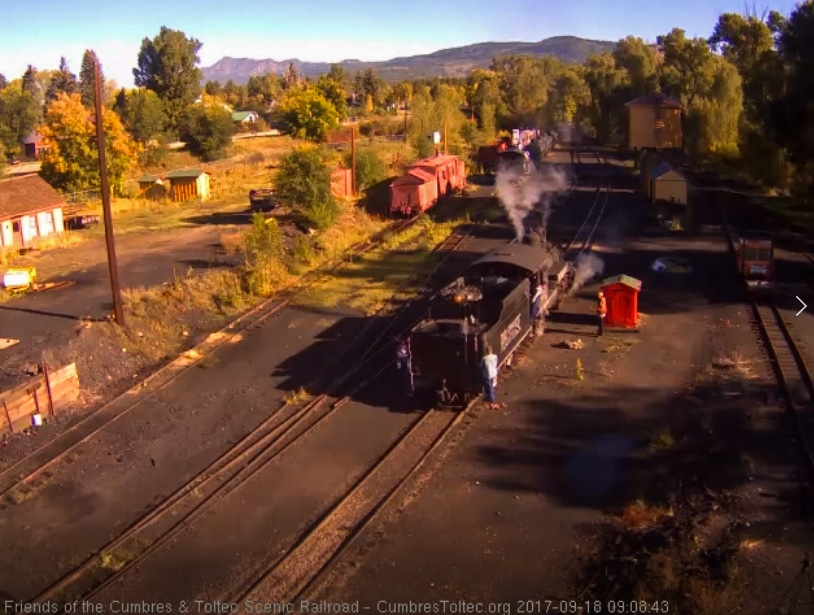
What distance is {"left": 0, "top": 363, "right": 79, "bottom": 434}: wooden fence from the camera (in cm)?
1316

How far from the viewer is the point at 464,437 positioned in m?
12.6

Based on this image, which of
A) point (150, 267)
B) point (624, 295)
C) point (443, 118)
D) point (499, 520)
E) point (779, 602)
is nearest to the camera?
point (779, 602)

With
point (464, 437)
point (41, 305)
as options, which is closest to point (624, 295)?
point (464, 437)

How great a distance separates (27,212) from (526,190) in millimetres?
24964

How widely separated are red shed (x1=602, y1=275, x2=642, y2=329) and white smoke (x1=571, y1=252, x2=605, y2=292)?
10.2 feet

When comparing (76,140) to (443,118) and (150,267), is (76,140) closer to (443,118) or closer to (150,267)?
(150,267)

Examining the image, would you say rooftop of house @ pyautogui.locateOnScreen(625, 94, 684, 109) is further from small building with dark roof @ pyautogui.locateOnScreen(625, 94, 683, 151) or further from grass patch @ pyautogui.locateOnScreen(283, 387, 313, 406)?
grass patch @ pyautogui.locateOnScreen(283, 387, 313, 406)

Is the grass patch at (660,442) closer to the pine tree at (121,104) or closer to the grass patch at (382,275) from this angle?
the grass patch at (382,275)

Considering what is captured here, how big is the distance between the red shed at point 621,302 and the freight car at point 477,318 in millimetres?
1371

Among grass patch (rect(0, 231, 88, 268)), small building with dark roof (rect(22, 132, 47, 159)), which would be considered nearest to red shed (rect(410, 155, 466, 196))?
grass patch (rect(0, 231, 88, 268))

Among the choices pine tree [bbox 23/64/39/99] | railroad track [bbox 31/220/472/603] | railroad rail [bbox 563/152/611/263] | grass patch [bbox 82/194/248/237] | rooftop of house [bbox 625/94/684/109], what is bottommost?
railroad track [bbox 31/220/472/603]

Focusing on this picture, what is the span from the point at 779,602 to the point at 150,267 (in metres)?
21.6

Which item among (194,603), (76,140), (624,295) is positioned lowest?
(194,603)

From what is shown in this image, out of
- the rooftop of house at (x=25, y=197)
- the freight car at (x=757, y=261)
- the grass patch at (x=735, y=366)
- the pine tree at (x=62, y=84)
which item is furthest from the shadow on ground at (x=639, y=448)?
the pine tree at (x=62, y=84)
